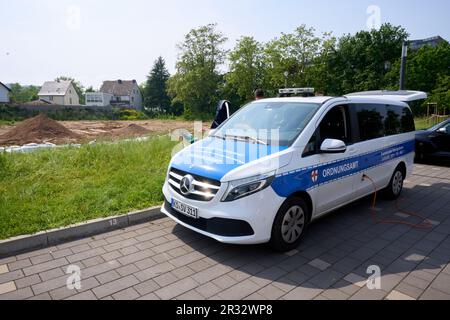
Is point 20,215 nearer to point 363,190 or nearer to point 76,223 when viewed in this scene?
point 76,223

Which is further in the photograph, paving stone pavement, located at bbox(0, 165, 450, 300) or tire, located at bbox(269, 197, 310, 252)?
tire, located at bbox(269, 197, 310, 252)

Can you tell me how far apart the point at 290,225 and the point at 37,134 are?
727 inches

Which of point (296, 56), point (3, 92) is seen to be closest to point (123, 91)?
point (3, 92)

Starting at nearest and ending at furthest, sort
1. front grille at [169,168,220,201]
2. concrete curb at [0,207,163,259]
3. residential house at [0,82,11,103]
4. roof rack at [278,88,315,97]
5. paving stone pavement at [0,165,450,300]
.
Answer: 1. paving stone pavement at [0,165,450,300]
2. front grille at [169,168,220,201]
3. concrete curb at [0,207,163,259]
4. roof rack at [278,88,315,97]
5. residential house at [0,82,11,103]

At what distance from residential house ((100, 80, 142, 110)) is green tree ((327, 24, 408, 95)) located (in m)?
55.2

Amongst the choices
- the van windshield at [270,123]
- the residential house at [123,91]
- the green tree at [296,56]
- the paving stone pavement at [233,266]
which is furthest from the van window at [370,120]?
the residential house at [123,91]

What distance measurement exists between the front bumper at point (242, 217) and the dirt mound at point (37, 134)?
50.2ft

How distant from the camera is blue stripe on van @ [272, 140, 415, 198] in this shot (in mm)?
3709

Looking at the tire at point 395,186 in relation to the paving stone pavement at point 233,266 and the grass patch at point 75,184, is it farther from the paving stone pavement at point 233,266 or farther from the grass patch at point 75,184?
the grass patch at point 75,184

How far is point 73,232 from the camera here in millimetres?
4336

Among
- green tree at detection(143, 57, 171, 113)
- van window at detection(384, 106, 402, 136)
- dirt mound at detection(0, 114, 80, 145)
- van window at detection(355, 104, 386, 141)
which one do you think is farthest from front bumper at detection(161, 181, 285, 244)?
green tree at detection(143, 57, 171, 113)

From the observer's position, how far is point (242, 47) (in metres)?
43.5

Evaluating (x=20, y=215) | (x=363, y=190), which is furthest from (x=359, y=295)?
(x=20, y=215)

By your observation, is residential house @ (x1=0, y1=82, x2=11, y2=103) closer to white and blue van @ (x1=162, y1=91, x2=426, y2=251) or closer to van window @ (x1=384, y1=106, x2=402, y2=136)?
white and blue van @ (x1=162, y1=91, x2=426, y2=251)
